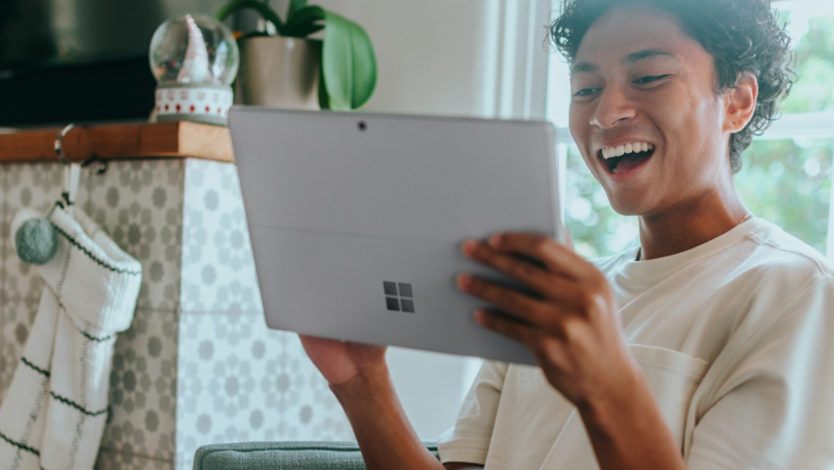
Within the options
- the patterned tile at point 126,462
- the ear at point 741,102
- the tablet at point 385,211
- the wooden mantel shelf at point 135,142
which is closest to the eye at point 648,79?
the ear at point 741,102

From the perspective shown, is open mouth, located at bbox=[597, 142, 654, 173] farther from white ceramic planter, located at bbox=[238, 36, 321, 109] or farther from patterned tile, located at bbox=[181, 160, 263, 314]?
white ceramic planter, located at bbox=[238, 36, 321, 109]

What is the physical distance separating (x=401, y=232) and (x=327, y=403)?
3.44 ft

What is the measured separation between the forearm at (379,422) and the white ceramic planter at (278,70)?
0.78 metres

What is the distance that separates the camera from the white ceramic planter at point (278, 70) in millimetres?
1499

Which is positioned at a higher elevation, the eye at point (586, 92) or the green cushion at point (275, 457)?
the eye at point (586, 92)

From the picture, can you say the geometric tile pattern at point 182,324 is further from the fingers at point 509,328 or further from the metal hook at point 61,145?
the fingers at point 509,328

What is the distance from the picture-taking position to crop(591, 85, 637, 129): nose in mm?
882

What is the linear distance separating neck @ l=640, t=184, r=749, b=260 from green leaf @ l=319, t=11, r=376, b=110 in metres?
0.75

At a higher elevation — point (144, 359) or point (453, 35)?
point (453, 35)

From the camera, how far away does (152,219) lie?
134 cm

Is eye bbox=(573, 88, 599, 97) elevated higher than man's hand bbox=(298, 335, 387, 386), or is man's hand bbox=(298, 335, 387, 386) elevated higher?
eye bbox=(573, 88, 599, 97)

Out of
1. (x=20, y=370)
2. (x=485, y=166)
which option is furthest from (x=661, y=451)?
(x=20, y=370)

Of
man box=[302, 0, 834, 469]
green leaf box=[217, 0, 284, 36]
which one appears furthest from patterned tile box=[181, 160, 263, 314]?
man box=[302, 0, 834, 469]

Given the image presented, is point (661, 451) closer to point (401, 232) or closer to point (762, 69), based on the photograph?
point (401, 232)
